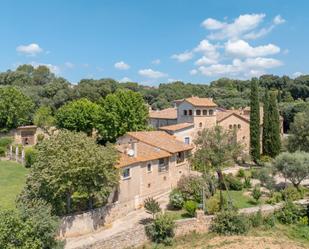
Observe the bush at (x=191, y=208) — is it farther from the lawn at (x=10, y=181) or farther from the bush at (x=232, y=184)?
the lawn at (x=10, y=181)

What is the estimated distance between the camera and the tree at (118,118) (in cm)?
4797

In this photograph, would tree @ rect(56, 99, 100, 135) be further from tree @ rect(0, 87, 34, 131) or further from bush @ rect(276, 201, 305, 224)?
bush @ rect(276, 201, 305, 224)

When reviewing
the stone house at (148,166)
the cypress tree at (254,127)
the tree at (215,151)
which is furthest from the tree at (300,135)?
the stone house at (148,166)

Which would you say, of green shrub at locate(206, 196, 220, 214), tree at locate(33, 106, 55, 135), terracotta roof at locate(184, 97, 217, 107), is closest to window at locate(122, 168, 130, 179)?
green shrub at locate(206, 196, 220, 214)

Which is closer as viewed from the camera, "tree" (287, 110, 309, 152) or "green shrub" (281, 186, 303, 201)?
"green shrub" (281, 186, 303, 201)

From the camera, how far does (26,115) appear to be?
59156 millimetres

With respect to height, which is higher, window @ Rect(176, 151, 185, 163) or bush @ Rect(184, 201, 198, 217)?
window @ Rect(176, 151, 185, 163)

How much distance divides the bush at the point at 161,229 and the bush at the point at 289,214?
35.4 ft

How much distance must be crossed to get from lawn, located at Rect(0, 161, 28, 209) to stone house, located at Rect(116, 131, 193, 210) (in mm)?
9499

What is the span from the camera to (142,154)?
3042 cm

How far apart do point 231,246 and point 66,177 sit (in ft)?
42.8

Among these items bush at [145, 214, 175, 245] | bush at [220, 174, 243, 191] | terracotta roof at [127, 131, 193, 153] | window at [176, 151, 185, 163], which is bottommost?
bush at [145, 214, 175, 245]

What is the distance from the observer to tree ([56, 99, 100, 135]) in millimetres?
52094

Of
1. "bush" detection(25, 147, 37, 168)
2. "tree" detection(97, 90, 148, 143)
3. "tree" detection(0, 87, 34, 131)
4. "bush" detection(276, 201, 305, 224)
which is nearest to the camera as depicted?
"bush" detection(276, 201, 305, 224)
